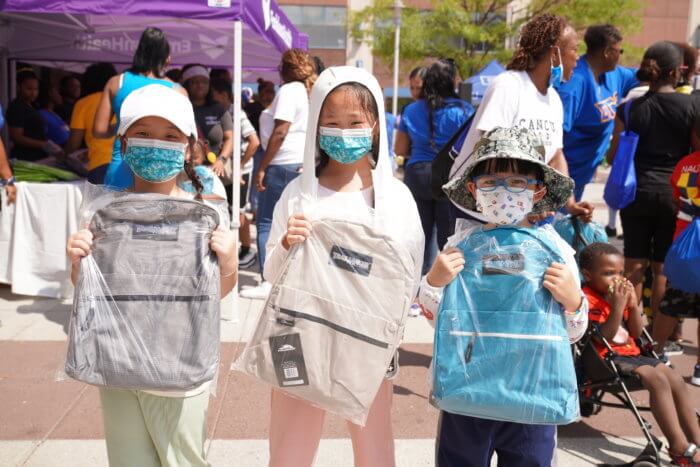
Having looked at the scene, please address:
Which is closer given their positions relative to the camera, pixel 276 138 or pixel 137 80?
pixel 137 80

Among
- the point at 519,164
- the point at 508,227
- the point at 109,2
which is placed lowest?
the point at 508,227

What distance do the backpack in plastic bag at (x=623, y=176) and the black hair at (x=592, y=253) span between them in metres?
1.45

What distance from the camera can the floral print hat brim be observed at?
234cm

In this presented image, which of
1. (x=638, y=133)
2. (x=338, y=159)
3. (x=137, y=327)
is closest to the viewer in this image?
(x=137, y=327)

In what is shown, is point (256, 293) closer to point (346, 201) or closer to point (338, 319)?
point (346, 201)

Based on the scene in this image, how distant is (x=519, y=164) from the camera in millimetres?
2424

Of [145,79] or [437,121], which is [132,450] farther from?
[437,121]

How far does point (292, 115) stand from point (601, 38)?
99.4 inches

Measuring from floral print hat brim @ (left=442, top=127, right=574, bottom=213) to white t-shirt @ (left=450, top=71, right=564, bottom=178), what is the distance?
981 millimetres

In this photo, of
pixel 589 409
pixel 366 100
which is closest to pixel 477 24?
pixel 589 409

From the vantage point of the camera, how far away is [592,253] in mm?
3568

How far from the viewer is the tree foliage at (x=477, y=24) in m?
23.8

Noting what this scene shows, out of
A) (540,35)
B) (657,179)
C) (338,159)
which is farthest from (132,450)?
(657,179)

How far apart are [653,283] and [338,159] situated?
3.67 meters
